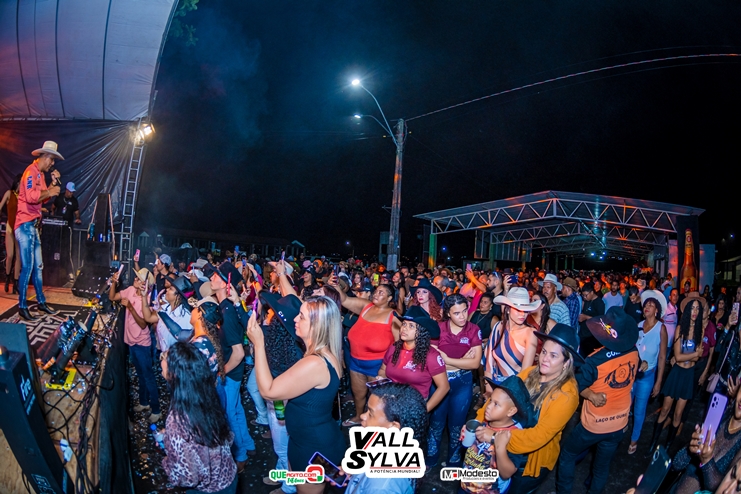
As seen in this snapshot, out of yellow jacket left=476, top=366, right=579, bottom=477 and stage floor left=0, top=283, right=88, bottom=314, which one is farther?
stage floor left=0, top=283, right=88, bottom=314

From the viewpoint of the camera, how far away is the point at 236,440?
171 inches

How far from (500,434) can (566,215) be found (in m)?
20.2

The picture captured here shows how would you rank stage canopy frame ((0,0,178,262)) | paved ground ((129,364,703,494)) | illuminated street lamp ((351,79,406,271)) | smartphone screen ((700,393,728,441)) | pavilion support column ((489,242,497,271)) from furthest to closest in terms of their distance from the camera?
pavilion support column ((489,242,497,271)), illuminated street lamp ((351,79,406,271)), stage canopy frame ((0,0,178,262)), paved ground ((129,364,703,494)), smartphone screen ((700,393,728,441))

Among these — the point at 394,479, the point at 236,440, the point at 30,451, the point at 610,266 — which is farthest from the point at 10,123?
the point at 610,266

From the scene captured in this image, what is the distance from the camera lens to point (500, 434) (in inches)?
109

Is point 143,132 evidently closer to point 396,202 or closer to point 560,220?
point 396,202

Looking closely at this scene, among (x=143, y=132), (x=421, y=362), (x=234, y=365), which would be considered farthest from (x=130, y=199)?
(x=421, y=362)

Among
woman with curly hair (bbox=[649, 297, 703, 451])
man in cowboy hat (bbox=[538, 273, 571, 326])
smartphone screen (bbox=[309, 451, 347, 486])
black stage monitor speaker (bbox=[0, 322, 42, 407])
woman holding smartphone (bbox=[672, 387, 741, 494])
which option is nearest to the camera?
woman holding smartphone (bbox=[672, 387, 741, 494])

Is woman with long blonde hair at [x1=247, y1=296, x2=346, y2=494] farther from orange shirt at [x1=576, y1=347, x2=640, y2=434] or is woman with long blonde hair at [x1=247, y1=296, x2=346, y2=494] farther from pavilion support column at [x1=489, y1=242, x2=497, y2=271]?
pavilion support column at [x1=489, y1=242, x2=497, y2=271]

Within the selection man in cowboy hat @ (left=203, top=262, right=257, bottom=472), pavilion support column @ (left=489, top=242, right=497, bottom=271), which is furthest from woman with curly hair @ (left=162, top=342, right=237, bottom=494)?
pavilion support column @ (left=489, top=242, right=497, bottom=271)

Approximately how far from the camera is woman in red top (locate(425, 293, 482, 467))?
15.2ft

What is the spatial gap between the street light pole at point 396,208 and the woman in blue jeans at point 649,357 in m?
9.10

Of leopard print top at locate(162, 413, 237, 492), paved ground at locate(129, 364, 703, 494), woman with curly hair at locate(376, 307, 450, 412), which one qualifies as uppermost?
woman with curly hair at locate(376, 307, 450, 412)

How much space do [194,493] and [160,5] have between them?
10445 millimetres
